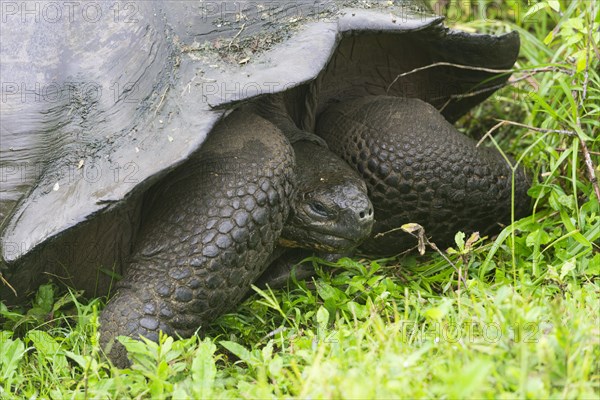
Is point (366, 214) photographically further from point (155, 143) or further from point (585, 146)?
point (585, 146)

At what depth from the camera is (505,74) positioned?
382 centimetres

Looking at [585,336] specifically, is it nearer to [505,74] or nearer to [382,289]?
[382,289]

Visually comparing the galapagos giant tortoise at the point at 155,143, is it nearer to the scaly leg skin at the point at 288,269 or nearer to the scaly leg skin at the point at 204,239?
A: the scaly leg skin at the point at 204,239

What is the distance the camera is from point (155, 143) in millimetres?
2648

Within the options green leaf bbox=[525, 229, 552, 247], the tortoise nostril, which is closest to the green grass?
green leaf bbox=[525, 229, 552, 247]

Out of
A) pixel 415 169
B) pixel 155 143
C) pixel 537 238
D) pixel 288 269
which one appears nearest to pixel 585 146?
pixel 537 238

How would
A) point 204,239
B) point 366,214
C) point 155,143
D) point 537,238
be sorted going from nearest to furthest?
point 155,143 → point 204,239 → point 366,214 → point 537,238

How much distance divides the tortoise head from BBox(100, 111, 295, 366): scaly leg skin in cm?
18

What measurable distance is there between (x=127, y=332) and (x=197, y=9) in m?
1.12

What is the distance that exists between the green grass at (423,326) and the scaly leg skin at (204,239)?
0.54 ft

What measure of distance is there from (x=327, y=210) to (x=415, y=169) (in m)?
0.48

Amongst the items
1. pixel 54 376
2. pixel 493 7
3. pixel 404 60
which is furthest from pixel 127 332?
pixel 493 7

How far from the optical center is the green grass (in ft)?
6.77

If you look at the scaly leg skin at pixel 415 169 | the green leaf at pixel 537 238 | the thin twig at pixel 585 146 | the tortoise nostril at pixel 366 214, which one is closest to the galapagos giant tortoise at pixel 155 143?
the tortoise nostril at pixel 366 214
